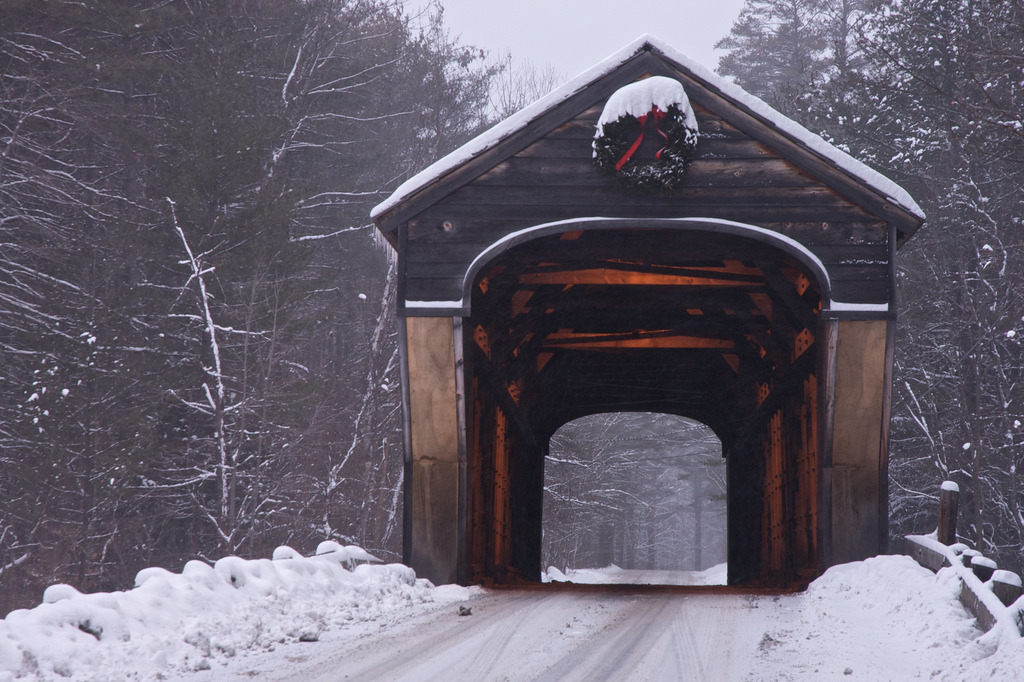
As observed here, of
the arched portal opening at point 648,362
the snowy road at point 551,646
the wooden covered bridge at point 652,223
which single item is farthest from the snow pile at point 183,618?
the arched portal opening at point 648,362

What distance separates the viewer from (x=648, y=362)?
18.6 meters

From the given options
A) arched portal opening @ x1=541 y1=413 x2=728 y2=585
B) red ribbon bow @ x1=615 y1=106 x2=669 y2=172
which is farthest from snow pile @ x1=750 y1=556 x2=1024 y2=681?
arched portal opening @ x1=541 y1=413 x2=728 y2=585

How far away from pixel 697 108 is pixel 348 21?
624 inches

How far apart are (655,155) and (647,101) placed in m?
0.56

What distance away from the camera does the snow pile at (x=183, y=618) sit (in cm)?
424

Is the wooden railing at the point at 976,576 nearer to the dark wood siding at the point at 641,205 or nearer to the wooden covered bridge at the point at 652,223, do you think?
the wooden covered bridge at the point at 652,223

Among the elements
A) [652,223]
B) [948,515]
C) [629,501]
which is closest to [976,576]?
[948,515]

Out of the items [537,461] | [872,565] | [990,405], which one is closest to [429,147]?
[537,461]

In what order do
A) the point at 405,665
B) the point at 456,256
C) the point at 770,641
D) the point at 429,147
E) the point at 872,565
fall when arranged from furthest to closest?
the point at 429,147, the point at 456,256, the point at 872,565, the point at 770,641, the point at 405,665

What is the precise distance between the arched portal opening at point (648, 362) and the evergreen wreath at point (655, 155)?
49 cm

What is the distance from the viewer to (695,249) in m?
11.2

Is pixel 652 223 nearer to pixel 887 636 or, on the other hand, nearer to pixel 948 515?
pixel 948 515

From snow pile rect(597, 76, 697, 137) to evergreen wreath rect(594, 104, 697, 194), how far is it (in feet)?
0.12

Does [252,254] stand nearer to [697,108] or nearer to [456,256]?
[456,256]
